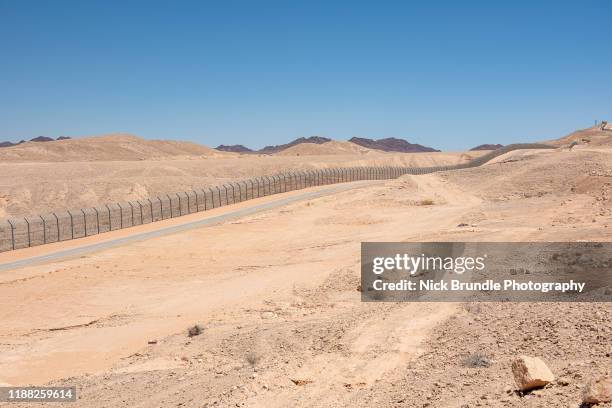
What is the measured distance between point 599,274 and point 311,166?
74.8 m

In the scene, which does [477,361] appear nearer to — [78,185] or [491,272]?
[491,272]

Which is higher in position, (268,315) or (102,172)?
(102,172)

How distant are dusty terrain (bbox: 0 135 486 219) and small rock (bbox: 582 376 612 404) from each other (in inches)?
1838

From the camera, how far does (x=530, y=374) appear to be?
289 inches

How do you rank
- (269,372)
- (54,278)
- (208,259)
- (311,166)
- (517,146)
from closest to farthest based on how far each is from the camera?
(269,372)
(54,278)
(208,259)
(311,166)
(517,146)

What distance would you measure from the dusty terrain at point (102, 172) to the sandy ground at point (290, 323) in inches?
842

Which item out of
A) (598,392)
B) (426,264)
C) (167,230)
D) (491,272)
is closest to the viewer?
(598,392)

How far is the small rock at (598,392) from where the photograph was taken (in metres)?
6.34

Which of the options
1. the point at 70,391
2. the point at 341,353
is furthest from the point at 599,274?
the point at 70,391

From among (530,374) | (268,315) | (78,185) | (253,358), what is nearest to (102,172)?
(78,185)

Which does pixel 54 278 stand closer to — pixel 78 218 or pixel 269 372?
pixel 78 218

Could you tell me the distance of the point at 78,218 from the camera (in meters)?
32.5

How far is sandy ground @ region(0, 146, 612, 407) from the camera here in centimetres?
895

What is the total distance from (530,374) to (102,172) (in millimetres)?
72305
